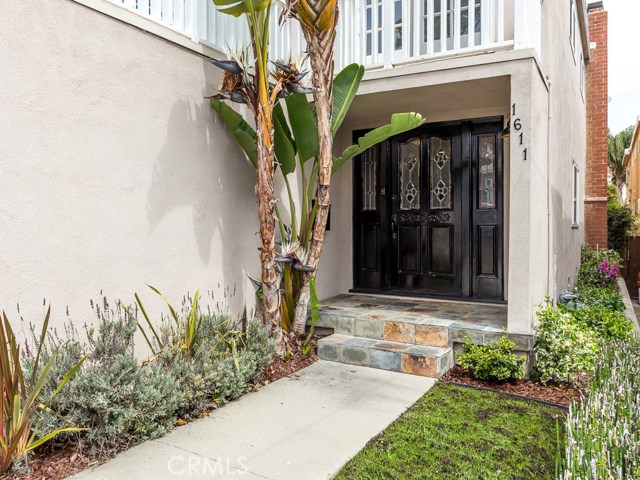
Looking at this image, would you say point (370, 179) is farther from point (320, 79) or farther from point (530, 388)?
point (530, 388)

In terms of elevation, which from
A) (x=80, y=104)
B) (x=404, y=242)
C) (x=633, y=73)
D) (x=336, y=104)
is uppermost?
(x=633, y=73)

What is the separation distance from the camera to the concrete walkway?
2994 millimetres

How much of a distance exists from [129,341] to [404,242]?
4.45 metres

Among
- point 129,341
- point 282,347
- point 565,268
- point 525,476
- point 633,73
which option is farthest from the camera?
point 633,73

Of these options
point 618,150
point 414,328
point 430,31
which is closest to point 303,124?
point 430,31

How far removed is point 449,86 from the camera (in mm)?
5426

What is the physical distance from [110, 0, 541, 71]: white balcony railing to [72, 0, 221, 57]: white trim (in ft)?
0.24

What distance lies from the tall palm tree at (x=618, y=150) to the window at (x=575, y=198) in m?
24.9

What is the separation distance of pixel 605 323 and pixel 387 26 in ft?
14.8

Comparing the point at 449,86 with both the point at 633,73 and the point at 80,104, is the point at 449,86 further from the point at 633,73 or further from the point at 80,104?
the point at 633,73

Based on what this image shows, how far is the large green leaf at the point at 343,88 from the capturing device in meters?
5.13

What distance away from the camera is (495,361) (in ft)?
14.9

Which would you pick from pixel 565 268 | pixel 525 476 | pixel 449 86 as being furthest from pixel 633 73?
pixel 525 476

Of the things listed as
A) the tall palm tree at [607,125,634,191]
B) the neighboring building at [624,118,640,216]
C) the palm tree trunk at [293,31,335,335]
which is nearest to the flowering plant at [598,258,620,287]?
the palm tree trunk at [293,31,335,335]
